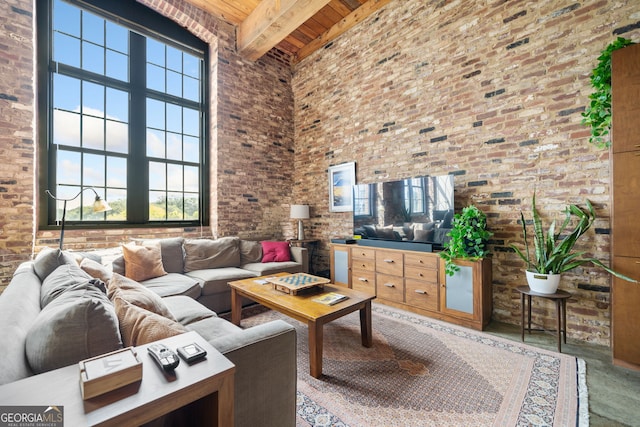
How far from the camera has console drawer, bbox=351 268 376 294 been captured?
140 inches

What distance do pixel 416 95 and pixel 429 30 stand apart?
2.53 feet

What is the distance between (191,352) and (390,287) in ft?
9.08

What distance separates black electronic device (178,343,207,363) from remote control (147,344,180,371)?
30 mm

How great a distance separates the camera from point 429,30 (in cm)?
347

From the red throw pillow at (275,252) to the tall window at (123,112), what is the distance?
50.9 inches

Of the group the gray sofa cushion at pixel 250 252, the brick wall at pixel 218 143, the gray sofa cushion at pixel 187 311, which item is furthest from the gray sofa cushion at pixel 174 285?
the brick wall at pixel 218 143

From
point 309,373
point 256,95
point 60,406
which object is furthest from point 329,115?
point 60,406

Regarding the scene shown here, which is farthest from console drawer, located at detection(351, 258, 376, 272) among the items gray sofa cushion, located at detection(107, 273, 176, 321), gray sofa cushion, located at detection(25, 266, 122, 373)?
gray sofa cushion, located at detection(25, 266, 122, 373)

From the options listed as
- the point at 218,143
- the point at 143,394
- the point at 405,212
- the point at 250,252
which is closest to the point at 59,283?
the point at 143,394

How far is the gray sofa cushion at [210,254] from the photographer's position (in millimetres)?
3637

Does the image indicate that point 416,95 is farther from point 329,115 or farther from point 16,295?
point 16,295

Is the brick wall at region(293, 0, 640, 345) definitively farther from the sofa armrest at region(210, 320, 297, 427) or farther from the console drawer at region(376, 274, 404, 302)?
the sofa armrest at region(210, 320, 297, 427)

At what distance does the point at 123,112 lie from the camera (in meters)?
3.81

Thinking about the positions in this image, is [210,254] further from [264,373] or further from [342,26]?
[342,26]
